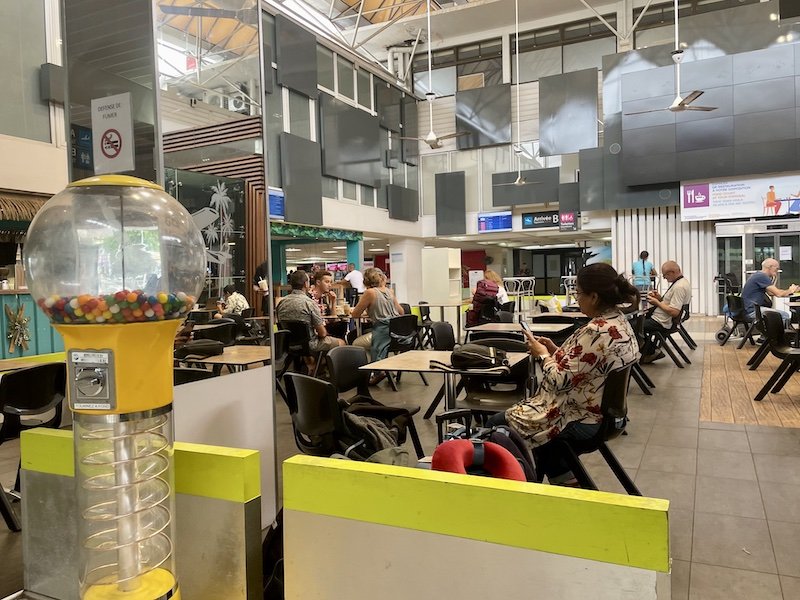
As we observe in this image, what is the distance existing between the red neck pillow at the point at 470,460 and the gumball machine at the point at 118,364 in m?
0.77

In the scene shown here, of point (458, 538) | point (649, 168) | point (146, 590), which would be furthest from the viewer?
point (649, 168)

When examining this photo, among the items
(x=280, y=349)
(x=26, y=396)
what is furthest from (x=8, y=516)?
(x=280, y=349)

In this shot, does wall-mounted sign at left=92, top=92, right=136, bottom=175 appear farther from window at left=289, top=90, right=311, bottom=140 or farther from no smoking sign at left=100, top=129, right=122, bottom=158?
window at left=289, top=90, right=311, bottom=140

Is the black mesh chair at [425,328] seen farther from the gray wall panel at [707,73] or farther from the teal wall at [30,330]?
the gray wall panel at [707,73]

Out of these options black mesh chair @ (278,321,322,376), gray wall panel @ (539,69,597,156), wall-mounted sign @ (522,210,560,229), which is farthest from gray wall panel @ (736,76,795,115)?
black mesh chair @ (278,321,322,376)

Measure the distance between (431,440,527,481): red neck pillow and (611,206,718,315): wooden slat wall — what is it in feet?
45.9

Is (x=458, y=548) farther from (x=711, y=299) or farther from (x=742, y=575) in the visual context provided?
(x=711, y=299)

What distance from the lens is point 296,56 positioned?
12.5m

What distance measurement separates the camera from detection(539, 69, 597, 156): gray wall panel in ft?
47.7

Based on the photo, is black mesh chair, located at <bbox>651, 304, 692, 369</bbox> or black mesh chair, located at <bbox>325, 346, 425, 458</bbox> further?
black mesh chair, located at <bbox>651, 304, 692, 369</bbox>

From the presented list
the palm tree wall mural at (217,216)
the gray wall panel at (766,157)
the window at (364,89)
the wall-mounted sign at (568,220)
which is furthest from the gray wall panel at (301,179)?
the palm tree wall mural at (217,216)

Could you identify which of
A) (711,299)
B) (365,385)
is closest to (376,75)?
(711,299)

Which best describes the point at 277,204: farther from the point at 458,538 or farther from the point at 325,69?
the point at 458,538

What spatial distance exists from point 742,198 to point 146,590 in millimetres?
14267
